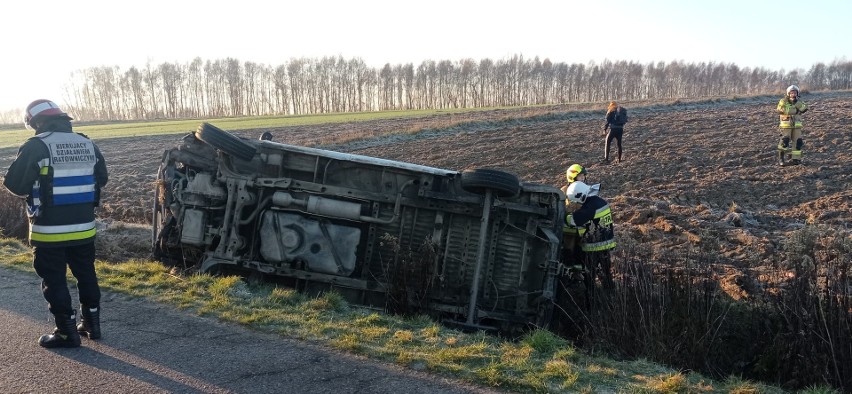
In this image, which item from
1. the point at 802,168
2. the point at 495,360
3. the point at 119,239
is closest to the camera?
the point at 495,360

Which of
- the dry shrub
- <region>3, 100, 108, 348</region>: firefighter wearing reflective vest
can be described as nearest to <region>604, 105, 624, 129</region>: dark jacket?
the dry shrub

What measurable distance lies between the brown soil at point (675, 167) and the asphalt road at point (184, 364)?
13.2 ft

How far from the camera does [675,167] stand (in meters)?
14.8

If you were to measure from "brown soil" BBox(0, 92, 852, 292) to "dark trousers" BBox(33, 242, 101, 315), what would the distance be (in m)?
5.54

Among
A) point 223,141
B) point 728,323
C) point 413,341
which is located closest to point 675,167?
point 728,323

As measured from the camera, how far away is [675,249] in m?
8.14

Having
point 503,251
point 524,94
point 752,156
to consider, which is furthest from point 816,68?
point 503,251

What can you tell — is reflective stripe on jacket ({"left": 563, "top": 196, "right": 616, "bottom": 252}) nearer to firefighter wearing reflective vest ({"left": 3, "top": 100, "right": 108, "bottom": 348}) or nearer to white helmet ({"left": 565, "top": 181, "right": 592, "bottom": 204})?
white helmet ({"left": 565, "top": 181, "right": 592, "bottom": 204})

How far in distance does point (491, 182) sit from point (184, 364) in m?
3.26

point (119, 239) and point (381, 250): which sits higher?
point (381, 250)

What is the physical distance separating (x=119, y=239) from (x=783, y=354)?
28.9ft

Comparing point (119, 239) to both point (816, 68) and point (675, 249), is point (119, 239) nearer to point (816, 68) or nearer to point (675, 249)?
point (675, 249)

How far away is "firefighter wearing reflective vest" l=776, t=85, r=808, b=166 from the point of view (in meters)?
13.4

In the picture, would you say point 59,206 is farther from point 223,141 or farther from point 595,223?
point 595,223
